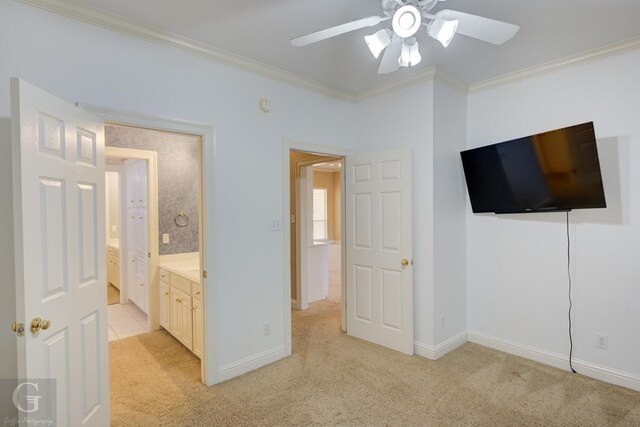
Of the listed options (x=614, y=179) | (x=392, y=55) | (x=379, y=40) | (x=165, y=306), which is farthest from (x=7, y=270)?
(x=614, y=179)

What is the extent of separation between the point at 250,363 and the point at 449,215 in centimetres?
230

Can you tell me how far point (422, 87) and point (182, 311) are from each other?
315 centimetres

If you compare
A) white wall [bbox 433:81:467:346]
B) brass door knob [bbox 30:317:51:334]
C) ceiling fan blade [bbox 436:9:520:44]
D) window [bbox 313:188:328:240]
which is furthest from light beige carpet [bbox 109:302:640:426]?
window [bbox 313:188:328:240]

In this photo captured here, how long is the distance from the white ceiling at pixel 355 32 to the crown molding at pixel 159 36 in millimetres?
51

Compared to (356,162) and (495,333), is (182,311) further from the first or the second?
(495,333)

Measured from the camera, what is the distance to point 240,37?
2439mm

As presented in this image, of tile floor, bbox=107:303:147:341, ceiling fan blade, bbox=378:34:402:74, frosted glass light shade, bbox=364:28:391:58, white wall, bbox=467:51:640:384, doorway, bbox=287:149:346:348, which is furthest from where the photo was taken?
doorway, bbox=287:149:346:348

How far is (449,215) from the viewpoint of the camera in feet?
10.8

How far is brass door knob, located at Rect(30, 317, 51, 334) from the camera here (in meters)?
1.48

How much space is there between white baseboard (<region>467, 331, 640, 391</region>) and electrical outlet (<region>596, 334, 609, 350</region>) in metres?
0.16

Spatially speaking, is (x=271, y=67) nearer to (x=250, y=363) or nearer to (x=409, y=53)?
(x=409, y=53)

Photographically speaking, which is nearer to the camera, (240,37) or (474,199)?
(240,37)

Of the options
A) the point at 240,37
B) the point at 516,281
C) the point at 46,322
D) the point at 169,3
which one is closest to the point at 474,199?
the point at 516,281

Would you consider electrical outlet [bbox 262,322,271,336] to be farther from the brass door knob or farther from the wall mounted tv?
the wall mounted tv
